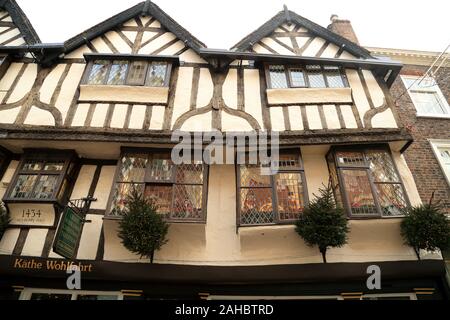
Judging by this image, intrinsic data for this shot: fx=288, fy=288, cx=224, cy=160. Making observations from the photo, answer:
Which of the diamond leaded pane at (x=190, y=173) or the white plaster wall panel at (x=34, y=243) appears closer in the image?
the white plaster wall panel at (x=34, y=243)

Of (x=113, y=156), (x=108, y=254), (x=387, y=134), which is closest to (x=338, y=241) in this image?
(x=387, y=134)

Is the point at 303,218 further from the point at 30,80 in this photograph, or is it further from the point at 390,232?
the point at 30,80

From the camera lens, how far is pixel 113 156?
23.6 feet

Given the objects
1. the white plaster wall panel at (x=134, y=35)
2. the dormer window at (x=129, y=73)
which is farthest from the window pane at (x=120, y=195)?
the white plaster wall panel at (x=134, y=35)

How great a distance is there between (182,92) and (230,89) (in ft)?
4.21

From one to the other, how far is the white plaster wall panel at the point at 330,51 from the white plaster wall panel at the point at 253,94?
220 centimetres

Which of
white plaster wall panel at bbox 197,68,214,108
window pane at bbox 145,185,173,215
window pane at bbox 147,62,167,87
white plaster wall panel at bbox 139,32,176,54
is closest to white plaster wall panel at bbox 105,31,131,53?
white plaster wall panel at bbox 139,32,176,54

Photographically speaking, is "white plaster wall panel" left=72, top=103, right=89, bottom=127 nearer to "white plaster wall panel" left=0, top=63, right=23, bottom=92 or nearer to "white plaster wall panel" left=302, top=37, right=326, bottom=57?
"white plaster wall panel" left=0, top=63, right=23, bottom=92

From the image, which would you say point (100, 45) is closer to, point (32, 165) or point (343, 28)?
point (32, 165)

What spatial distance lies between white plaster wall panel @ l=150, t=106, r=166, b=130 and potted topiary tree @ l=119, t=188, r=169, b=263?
1.96 meters

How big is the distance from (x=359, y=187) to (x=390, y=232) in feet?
3.64

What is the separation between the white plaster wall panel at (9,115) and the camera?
6.98 m

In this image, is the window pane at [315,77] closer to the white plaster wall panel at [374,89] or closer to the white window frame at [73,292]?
the white plaster wall panel at [374,89]

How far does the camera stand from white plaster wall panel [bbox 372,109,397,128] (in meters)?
7.15
